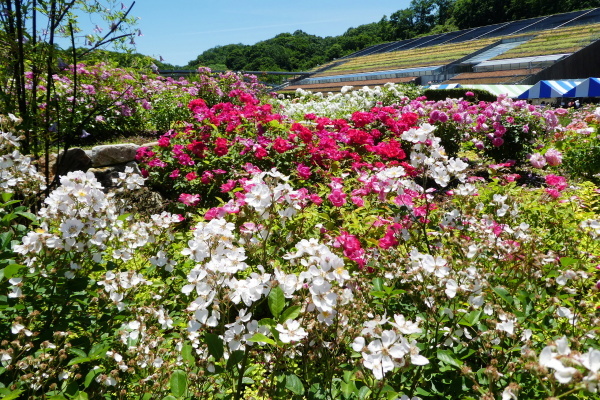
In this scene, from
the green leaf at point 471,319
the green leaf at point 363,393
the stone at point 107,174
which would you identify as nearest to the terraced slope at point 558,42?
the stone at point 107,174

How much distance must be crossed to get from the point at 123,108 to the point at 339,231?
16.7 ft

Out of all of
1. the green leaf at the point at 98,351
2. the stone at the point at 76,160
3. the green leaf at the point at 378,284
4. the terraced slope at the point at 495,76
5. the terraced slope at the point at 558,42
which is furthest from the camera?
the terraced slope at the point at 558,42

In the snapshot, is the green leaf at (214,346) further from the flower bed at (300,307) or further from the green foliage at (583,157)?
the green foliage at (583,157)

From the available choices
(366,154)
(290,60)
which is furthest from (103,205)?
(290,60)

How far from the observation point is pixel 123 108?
6629 millimetres

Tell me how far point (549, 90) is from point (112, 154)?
16.0 m

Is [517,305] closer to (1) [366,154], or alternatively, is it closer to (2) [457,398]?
(2) [457,398]

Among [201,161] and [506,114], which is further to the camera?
[506,114]

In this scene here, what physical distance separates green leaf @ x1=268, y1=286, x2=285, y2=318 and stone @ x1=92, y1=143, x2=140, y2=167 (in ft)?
15.1

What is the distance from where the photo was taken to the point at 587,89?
1470 centimetres

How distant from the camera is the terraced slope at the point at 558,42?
26328 mm

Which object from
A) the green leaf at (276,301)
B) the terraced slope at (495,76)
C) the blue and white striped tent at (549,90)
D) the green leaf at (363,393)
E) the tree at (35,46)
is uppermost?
the tree at (35,46)

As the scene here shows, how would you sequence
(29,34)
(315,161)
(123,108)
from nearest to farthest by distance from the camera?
1. (29,34)
2. (315,161)
3. (123,108)

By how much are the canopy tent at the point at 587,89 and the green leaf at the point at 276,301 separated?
16681mm
